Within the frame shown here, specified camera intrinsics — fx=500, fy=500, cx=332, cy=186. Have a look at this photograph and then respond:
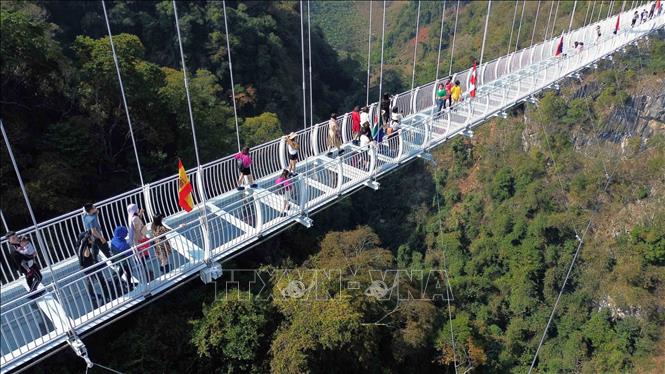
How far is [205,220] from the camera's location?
7859 mm

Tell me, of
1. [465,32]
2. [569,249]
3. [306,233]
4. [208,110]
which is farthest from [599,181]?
A: [465,32]

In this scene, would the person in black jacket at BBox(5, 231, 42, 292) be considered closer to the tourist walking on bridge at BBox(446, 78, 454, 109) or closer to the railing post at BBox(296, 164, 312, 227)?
the railing post at BBox(296, 164, 312, 227)

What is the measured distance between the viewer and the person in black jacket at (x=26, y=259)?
23.3ft

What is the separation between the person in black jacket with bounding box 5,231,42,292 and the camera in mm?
7105

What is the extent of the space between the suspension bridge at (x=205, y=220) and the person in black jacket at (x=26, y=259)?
16 centimetres

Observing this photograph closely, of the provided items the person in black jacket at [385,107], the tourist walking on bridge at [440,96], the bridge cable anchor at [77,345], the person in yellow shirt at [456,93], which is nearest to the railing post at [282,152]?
the person in black jacket at [385,107]

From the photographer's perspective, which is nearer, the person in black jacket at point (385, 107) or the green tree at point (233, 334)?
the person in black jacket at point (385, 107)

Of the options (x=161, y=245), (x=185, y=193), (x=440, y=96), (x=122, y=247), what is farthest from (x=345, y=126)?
(x=122, y=247)

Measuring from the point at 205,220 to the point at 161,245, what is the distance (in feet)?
2.57

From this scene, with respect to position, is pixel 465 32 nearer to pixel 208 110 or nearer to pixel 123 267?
pixel 208 110

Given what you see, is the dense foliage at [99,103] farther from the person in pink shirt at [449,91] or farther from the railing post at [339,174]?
the person in pink shirt at [449,91]

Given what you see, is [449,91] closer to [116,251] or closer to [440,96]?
[440,96]

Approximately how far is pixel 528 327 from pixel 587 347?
311 cm

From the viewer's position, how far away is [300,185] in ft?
30.6
